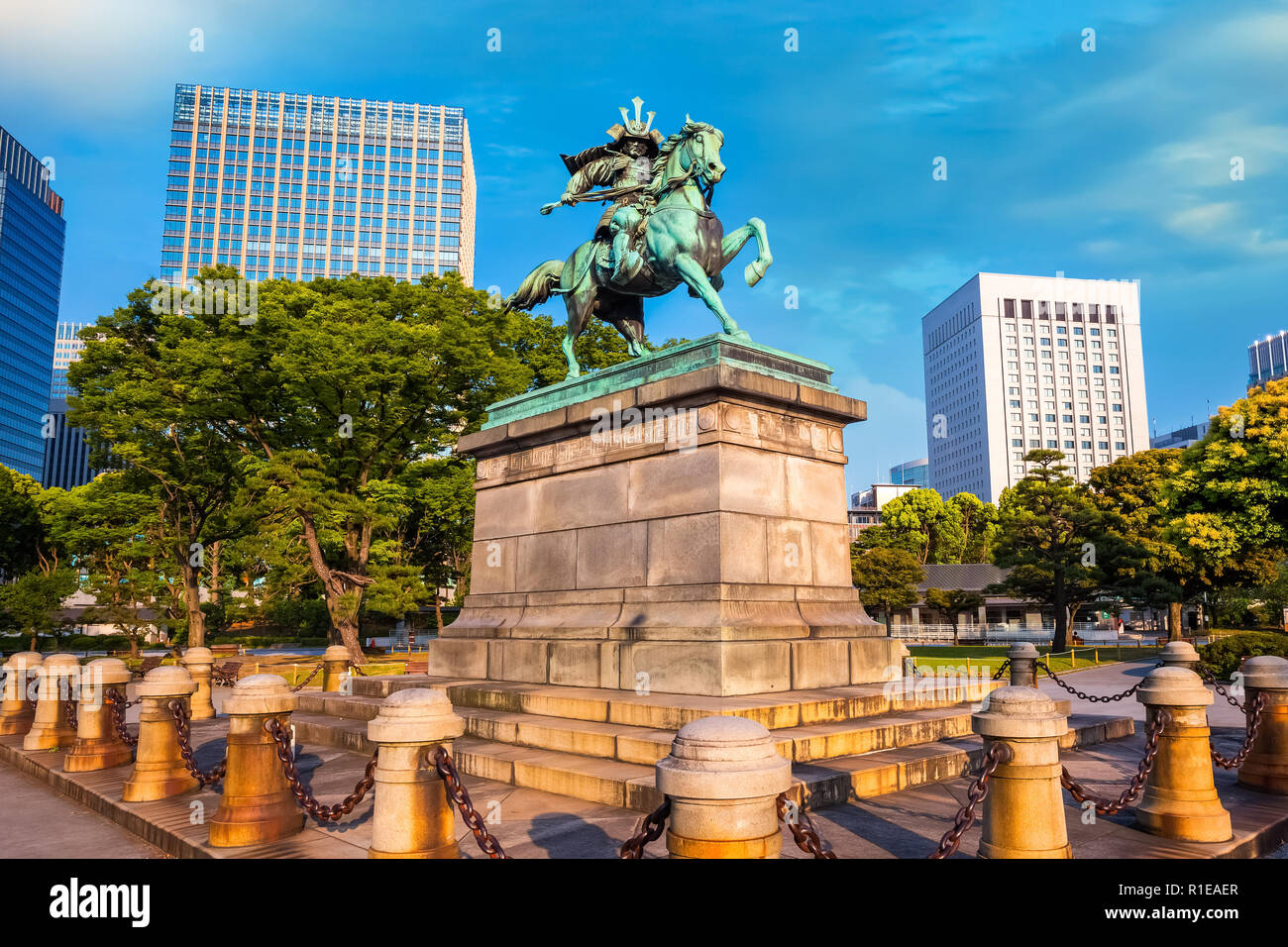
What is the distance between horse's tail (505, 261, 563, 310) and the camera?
1395 centimetres

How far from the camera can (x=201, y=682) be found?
635 inches

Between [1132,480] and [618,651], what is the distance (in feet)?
163

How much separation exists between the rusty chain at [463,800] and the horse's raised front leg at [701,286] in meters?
7.23

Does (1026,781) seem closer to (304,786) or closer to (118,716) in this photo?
(304,786)

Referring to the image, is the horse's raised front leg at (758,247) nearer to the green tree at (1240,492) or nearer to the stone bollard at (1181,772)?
the stone bollard at (1181,772)

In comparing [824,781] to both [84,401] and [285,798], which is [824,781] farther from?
[84,401]

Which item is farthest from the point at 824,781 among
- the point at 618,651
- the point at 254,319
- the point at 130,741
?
the point at 254,319

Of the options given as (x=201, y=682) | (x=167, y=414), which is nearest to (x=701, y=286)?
(x=201, y=682)

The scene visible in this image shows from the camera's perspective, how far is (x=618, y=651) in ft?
32.9

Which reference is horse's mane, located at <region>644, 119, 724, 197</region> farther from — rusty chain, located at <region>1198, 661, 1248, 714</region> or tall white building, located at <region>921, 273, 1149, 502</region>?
tall white building, located at <region>921, 273, 1149, 502</region>

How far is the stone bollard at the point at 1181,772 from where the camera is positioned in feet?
20.1

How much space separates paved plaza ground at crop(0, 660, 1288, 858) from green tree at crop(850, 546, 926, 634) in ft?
146

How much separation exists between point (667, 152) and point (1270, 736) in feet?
34.7

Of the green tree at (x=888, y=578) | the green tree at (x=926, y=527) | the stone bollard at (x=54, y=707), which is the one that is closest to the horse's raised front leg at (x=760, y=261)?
the stone bollard at (x=54, y=707)
